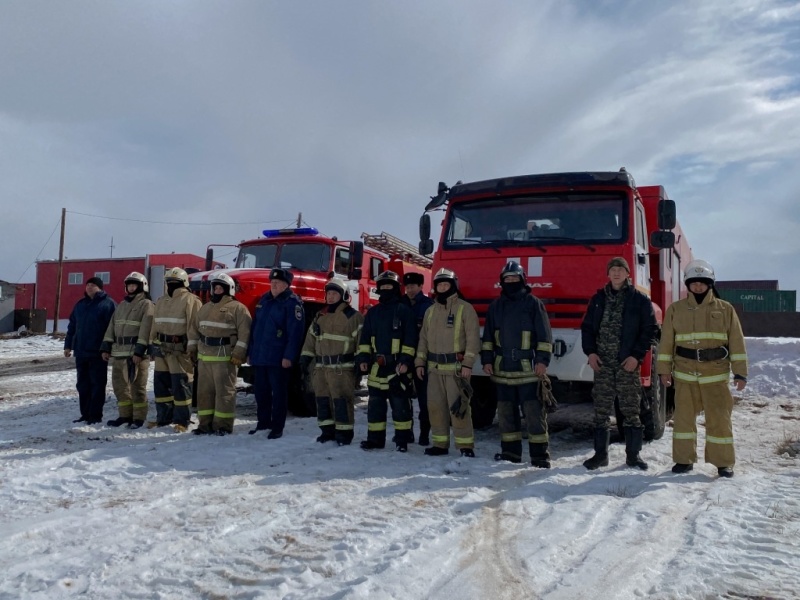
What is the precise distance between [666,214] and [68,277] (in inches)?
1777

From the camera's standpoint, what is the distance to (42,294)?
4466 cm

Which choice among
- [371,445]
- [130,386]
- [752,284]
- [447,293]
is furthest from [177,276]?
[752,284]

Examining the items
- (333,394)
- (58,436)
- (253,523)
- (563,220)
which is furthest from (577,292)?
(58,436)

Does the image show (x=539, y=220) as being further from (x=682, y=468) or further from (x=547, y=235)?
(x=682, y=468)

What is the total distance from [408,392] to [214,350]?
2.48 metres

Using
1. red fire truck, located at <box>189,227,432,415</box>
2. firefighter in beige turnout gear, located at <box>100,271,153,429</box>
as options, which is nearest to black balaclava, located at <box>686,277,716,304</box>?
red fire truck, located at <box>189,227,432,415</box>

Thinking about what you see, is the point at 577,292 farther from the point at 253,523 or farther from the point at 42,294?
the point at 42,294

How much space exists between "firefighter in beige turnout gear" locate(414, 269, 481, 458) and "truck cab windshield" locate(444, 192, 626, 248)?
117cm

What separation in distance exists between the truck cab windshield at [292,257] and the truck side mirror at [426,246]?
2.50m

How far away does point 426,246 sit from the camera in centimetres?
831

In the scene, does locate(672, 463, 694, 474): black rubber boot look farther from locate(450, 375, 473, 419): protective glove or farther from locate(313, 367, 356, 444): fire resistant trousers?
locate(313, 367, 356, 444): fire resistant trousers

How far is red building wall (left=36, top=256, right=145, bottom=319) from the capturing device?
41844 millimetres

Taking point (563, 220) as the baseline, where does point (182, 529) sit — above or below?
below

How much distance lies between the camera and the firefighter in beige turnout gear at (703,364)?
19.5ft
